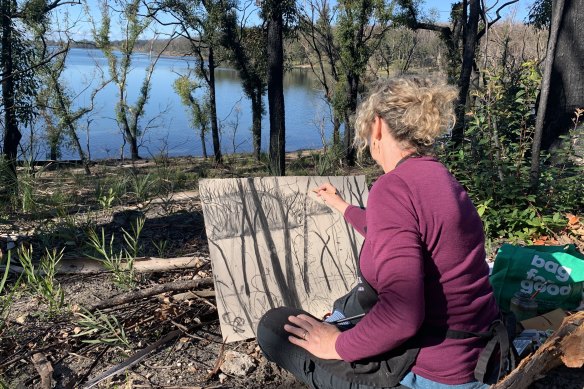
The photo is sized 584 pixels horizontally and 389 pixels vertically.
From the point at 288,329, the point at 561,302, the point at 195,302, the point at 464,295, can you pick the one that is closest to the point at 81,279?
the point at 195,302

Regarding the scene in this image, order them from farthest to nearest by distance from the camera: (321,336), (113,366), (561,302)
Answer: (561,302), (113,366), (321,336)

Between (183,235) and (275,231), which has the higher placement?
(275,231)

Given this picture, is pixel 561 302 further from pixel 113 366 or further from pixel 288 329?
pixel 113 366

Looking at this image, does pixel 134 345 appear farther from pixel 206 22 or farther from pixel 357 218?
pixel 206 22

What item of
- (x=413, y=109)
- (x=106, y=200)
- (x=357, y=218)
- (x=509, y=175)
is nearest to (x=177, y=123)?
(x=106, y=200)

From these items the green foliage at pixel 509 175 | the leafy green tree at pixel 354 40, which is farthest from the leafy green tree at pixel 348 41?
the green foliage at pixel 509 175

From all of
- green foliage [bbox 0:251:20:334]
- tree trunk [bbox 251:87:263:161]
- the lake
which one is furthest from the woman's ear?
tree trunk [bbox 251:87:263:161]

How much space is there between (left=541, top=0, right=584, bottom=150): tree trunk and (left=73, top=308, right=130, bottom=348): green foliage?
4.31 metres

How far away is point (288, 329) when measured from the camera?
5.91 ft

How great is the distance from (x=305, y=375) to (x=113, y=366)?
0.93 meters

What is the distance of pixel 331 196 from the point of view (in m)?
2.62

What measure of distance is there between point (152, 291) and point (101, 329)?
0.97 feet

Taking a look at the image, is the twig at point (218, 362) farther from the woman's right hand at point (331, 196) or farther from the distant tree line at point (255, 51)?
the distant tree line at point (255, 51)

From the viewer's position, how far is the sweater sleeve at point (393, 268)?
1351 millimetres
